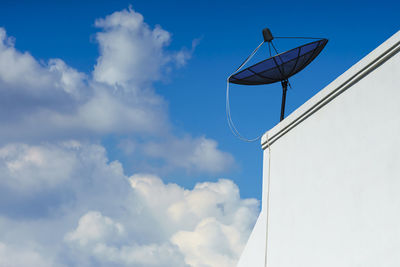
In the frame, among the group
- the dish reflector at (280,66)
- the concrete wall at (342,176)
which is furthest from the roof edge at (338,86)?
the dish reflector at (280,66)

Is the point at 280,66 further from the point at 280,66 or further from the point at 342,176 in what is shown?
the point at 342,176

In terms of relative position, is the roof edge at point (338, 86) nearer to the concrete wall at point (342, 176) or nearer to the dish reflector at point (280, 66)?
the concrete wall at point (342, 176)

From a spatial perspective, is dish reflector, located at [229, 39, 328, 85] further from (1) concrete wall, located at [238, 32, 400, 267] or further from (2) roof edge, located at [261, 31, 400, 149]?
(1) concrete wall, located at [238, 32, 400, 267]

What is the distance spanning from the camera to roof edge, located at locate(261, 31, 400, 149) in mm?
7000

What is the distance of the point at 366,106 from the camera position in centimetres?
725

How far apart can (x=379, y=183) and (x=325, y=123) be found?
5.52 ft

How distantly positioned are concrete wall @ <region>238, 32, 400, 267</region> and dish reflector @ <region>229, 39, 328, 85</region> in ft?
5.95

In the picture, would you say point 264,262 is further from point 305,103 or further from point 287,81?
point 287,81

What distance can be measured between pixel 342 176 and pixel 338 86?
1.40m

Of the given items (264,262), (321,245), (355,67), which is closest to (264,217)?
(264,262)

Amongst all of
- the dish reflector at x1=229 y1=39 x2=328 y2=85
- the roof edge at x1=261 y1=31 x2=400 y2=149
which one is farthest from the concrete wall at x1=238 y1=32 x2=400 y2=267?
the dish reflector at x1=229 y1=39 x2=328 y2=85

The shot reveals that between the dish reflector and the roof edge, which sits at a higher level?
the dish reflector

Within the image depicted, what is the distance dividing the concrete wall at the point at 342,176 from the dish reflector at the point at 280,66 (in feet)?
5.95

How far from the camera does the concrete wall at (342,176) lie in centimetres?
665
